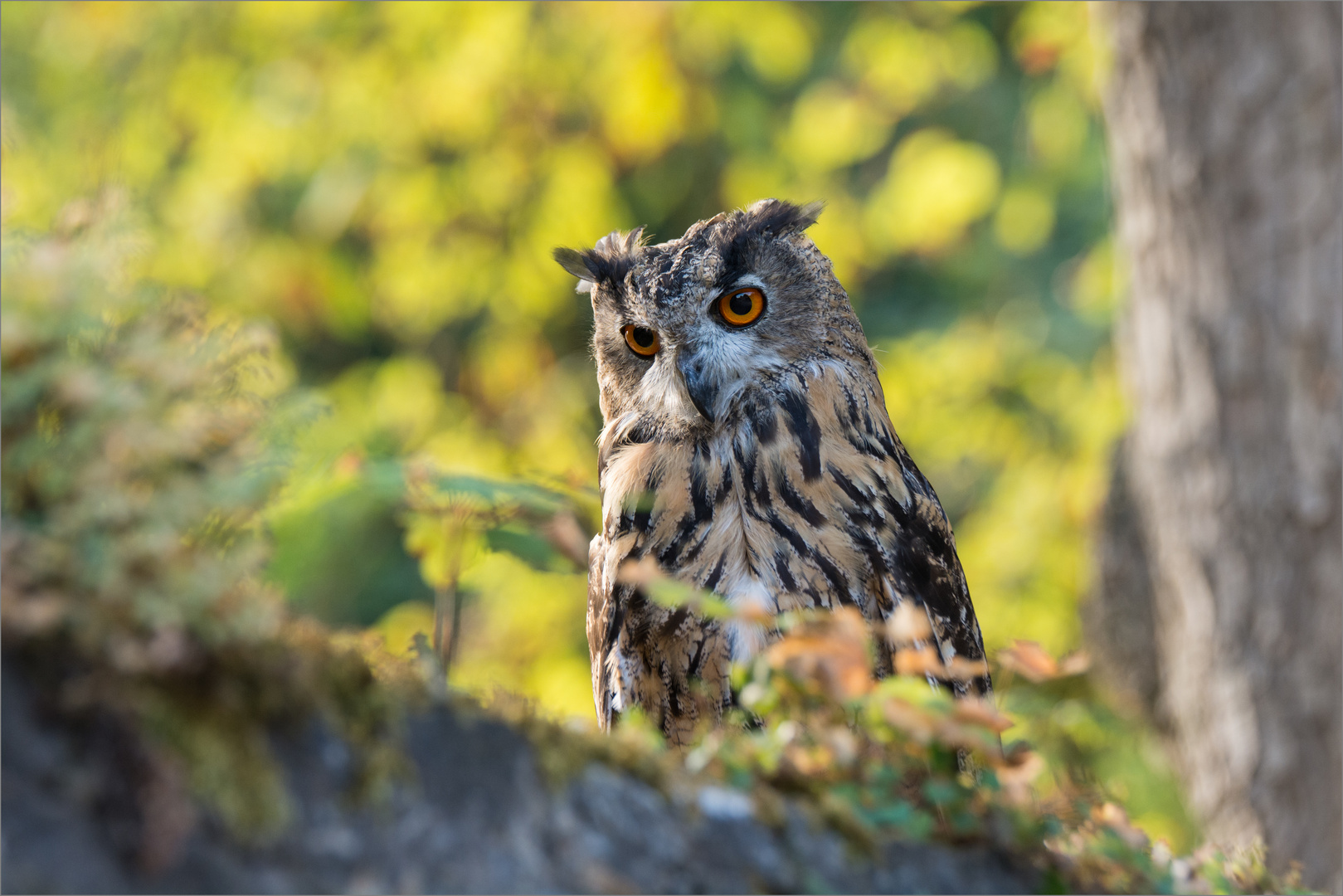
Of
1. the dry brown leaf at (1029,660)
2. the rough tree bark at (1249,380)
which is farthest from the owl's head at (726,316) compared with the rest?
the rough tree bark at (1249,380)

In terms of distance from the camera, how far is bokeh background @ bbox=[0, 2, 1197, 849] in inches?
220

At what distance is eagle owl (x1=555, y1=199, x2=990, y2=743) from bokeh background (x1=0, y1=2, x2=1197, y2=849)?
2.85 meters

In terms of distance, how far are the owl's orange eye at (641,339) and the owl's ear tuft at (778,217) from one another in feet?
0.99

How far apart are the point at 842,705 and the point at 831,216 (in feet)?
18.3

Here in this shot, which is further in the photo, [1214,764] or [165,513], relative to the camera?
[1214,764]

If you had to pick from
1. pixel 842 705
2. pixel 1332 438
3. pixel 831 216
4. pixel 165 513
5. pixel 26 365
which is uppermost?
pixel 831 216

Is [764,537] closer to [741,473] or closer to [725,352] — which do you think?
[741,473]

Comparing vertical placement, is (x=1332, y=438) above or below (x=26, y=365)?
above

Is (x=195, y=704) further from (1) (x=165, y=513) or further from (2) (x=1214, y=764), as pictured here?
(2) (x=1214, y=764)

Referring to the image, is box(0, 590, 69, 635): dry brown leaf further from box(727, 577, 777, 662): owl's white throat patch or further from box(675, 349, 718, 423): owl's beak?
box(675, 349, 718, 423): owl's beak

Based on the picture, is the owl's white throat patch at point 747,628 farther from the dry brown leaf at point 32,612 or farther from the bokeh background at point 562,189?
the bokeh background at point 562,189

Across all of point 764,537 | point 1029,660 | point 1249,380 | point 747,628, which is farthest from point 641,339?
point 1249,380

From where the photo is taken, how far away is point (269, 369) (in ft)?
3.25

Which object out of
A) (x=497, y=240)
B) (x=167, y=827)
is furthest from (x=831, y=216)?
(x=167, y=827)
